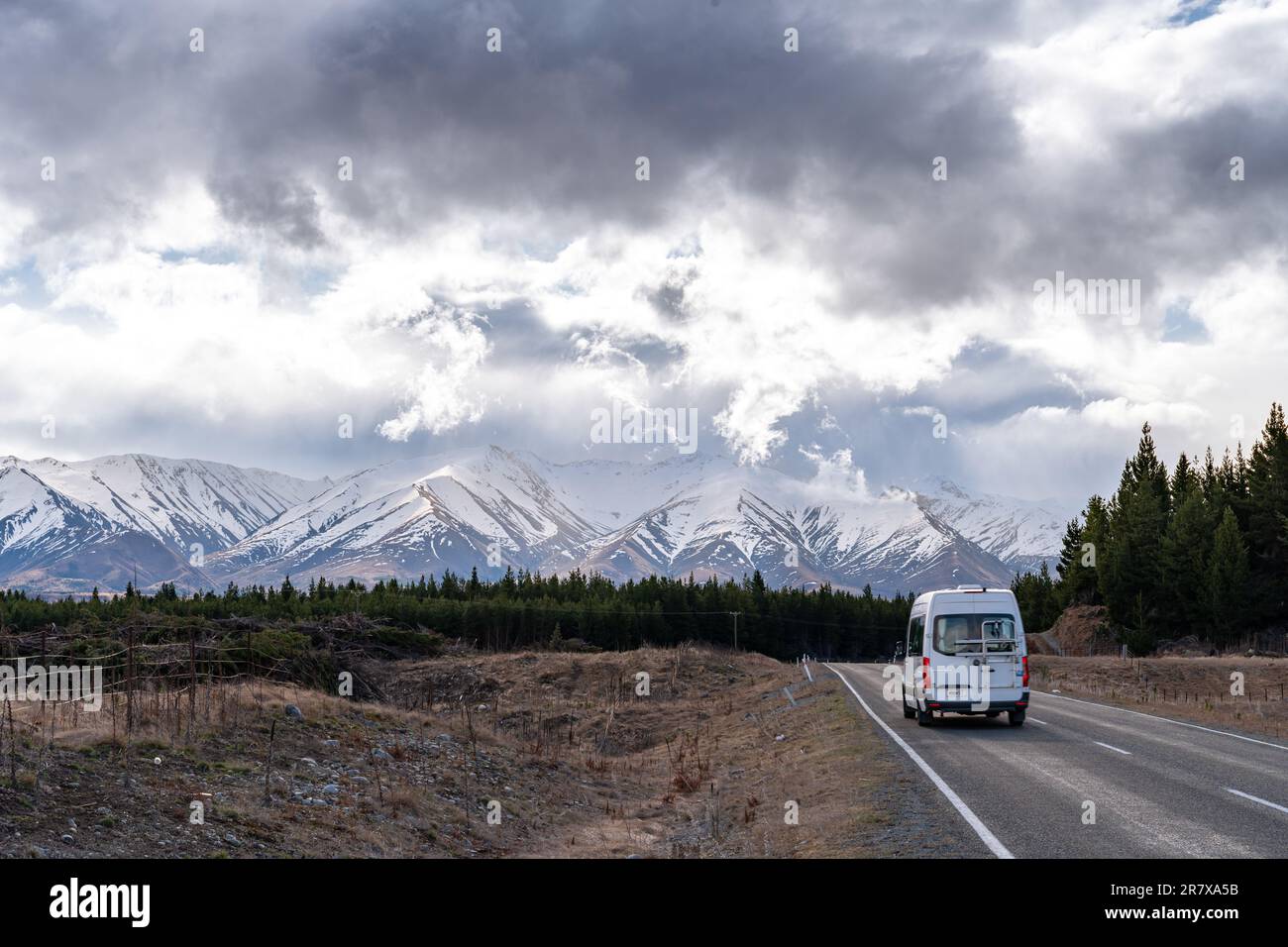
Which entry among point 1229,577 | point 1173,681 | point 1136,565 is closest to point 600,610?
point 1136,565

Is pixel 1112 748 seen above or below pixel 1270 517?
below

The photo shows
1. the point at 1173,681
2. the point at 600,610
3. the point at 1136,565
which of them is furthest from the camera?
the point at 600,610

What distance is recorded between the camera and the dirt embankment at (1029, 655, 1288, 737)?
35062mm

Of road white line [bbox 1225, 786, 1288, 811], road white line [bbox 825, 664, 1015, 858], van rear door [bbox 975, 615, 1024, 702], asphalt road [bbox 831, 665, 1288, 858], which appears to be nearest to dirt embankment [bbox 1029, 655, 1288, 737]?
van rear door [bbox 975, 615, 1024, 702]

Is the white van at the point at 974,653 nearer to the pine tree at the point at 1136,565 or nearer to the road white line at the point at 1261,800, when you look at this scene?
the road white line at the point at 1261,800

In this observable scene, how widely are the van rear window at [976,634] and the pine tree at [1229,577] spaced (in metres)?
56.1

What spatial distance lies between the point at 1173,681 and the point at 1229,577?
2561 centimetres

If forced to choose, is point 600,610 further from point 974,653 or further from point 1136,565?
point 974,653

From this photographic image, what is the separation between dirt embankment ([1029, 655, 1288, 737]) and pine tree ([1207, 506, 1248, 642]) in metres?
18.3

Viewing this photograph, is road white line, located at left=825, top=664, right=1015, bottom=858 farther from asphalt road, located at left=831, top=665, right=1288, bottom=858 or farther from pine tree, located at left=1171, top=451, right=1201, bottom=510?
pine tree, located at left=1171, top=451, right=1201, bottom=510

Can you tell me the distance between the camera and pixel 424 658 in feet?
170

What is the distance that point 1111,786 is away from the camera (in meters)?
13.7

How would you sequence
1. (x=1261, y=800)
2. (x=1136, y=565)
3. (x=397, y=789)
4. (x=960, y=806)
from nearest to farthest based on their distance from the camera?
1. (x=960, y=806)
2. (x=1261, y=800)
3. (x=397, y=789)
4. (x=1136, y=565)

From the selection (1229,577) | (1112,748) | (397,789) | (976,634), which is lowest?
(1112,748)
